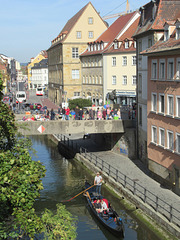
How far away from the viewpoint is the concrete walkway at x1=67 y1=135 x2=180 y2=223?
83.1ft

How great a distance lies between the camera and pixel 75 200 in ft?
94.3

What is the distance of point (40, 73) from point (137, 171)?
451 ft

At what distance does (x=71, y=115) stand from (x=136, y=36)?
967 centimetres

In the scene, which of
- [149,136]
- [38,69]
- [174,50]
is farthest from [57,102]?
[38,69]

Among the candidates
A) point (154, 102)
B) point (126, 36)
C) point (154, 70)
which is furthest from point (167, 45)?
point (126, 36)

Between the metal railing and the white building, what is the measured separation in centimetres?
11986

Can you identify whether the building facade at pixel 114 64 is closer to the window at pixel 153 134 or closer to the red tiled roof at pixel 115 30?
the red tiled roof at pixel 115 30

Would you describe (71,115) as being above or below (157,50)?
below

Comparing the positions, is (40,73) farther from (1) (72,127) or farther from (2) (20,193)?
(2) (20,193)

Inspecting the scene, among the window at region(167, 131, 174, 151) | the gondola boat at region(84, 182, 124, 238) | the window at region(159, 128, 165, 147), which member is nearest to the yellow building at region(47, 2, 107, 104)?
the window at region(159, 128, 165, 147)

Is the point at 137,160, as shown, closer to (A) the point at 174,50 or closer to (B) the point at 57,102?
(A) the point at 174,50

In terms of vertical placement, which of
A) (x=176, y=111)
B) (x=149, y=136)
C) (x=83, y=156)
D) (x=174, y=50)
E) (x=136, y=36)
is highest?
(x=136, y=36)

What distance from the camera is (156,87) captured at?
95.6 ft

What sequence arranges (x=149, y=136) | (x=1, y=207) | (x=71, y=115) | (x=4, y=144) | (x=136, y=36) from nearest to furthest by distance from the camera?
(x=1, y=207) → (x=4, y=144) → (x=149, y=136) → (x=136, y=36) → (x=71, y=115)
